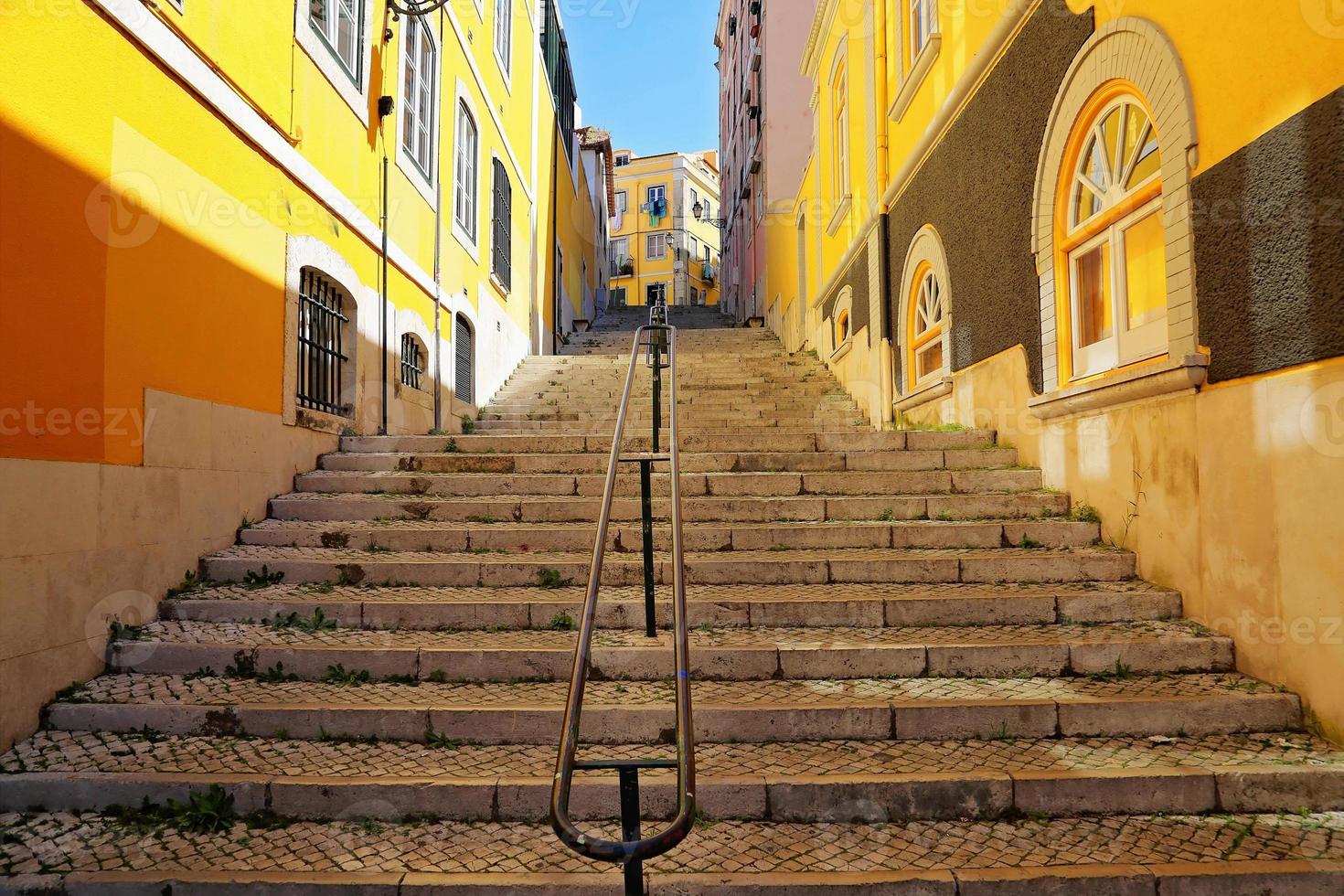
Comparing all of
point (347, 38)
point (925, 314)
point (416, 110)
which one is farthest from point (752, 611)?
point (416, 110)

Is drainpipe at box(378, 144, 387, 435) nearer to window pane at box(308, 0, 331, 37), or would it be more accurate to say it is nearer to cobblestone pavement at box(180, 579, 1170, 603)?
window pane at box(308, 0, 331, 37)

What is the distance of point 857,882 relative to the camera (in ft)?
8.14

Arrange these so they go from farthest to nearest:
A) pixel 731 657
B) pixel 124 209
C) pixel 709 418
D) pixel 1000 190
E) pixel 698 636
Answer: pixel 709 418
pixel 1000 190
pixel 698 636
pixel 124 209
pixel 731 657

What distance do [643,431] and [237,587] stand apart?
3.59 meters

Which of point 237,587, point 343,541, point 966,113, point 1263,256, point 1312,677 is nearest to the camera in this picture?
point 1312,677

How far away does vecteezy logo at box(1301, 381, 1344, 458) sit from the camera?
2967 millimetres

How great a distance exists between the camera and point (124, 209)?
3.76m

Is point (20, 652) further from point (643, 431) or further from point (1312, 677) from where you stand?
point (1312, 677)

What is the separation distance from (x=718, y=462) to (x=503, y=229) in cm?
824

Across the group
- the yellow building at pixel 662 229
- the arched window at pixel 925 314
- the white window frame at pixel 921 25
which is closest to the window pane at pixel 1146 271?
the arched window at pixel 925 314

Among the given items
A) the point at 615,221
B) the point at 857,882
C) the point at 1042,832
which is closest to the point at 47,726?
the point at 857,882

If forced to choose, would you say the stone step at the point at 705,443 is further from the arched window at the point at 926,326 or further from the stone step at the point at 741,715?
the stone step at the point at 741,715

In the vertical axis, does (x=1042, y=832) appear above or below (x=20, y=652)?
below

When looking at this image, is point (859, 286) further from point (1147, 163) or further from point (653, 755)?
point (653, 755)
